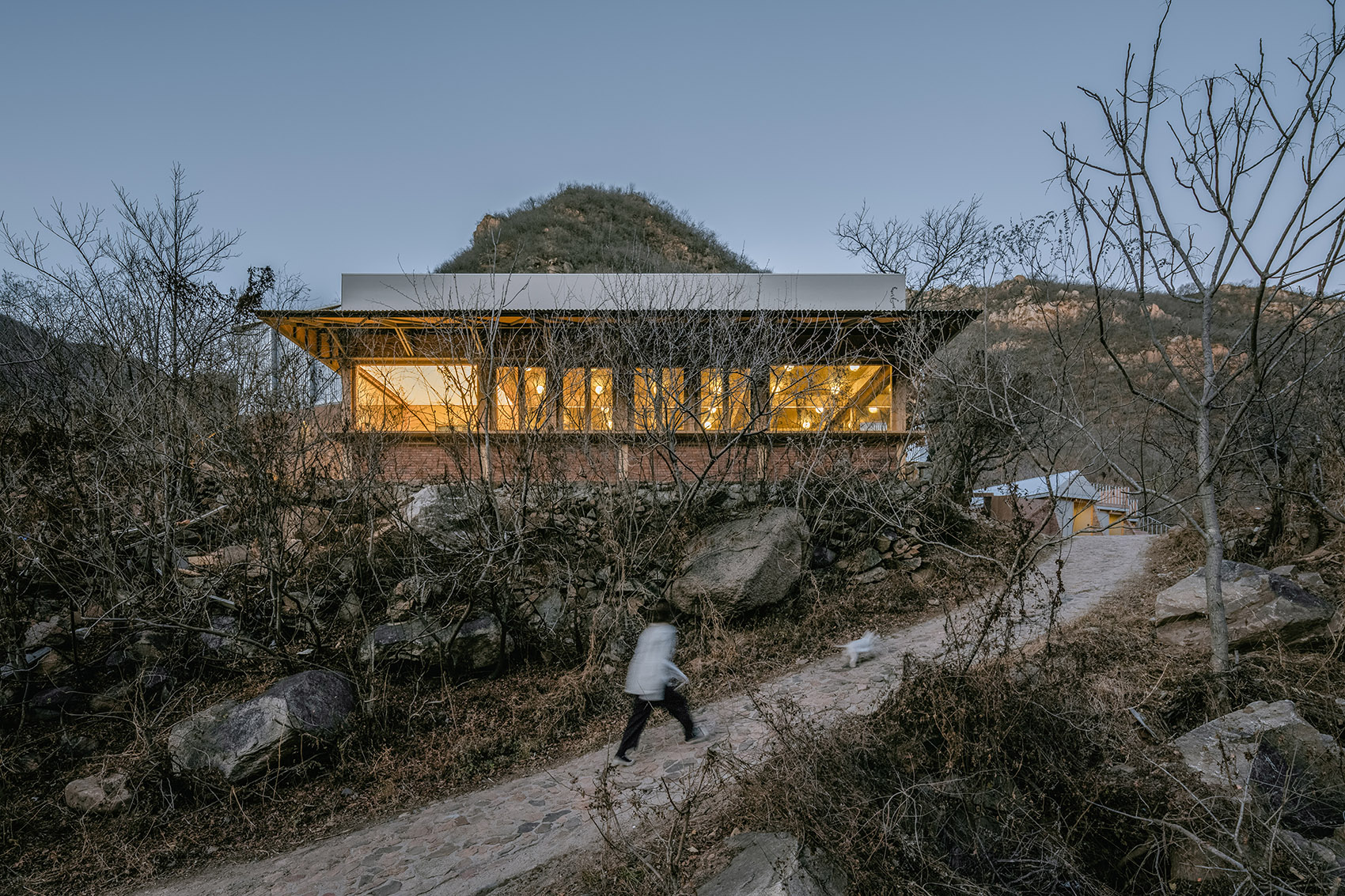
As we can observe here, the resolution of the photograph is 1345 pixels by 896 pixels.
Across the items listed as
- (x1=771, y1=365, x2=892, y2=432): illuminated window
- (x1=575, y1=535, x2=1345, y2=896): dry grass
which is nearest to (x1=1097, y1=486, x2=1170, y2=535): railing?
(x1=771, y1=365, x2=892, y2=432): illuminated window

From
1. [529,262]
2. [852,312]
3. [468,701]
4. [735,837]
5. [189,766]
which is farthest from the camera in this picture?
[529,262]

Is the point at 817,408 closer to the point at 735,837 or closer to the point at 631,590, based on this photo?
the point at 631,590

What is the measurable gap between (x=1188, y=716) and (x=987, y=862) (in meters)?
2.80

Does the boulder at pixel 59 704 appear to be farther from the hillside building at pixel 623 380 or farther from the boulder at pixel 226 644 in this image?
the hillside building at pixel 623 380

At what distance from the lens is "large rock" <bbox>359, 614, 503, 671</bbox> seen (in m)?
7.68

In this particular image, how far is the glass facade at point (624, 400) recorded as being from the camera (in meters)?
8.98

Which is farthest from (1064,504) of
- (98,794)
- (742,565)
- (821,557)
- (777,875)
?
(98,794)

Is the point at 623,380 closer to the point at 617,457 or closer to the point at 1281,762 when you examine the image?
the point at 617,457

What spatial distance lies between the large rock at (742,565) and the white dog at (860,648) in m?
1.46

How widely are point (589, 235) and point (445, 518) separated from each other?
122 feet

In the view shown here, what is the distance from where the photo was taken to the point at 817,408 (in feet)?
38.7

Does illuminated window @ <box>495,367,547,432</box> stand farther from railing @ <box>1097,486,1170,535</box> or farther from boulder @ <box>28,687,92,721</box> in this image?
railing @ <box>1097,486,1170,535</box>

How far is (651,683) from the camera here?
5.65 metres

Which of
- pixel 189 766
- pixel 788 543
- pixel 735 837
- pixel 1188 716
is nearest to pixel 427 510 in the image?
pixel 189 766
